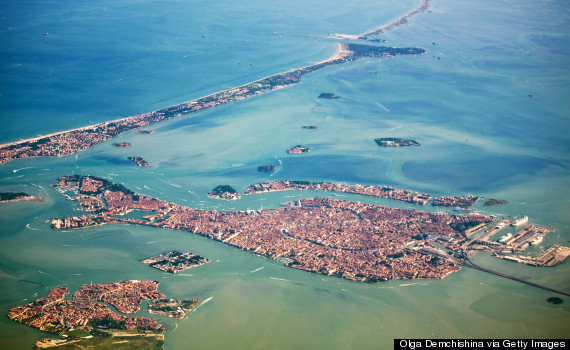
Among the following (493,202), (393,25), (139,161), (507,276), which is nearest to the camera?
(507,276)

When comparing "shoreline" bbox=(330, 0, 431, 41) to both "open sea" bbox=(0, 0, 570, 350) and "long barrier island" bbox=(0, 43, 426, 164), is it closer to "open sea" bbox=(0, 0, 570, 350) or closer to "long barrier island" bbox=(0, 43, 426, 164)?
"open sea" bbox=(0, 0, 570, 350)

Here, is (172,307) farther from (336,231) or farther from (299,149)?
(299,149)

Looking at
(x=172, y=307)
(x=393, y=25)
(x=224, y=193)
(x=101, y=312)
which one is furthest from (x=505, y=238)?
(x=393, y=25)

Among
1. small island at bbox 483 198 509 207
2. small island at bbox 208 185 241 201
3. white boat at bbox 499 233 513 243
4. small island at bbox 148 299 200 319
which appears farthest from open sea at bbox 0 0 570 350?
white boat at bbox 499 233 513 243

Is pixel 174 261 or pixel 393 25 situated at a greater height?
pixel 393 25

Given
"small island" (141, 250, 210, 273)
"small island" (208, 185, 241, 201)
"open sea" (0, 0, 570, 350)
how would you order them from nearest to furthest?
"open sea" (0, 0, 570, 350) → "small island" (141, 250, 210, 273) → "small island" (208, 185, 241, 201)

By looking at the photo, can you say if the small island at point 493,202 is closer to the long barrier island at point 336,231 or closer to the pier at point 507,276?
the long barrier island at point 336,231
